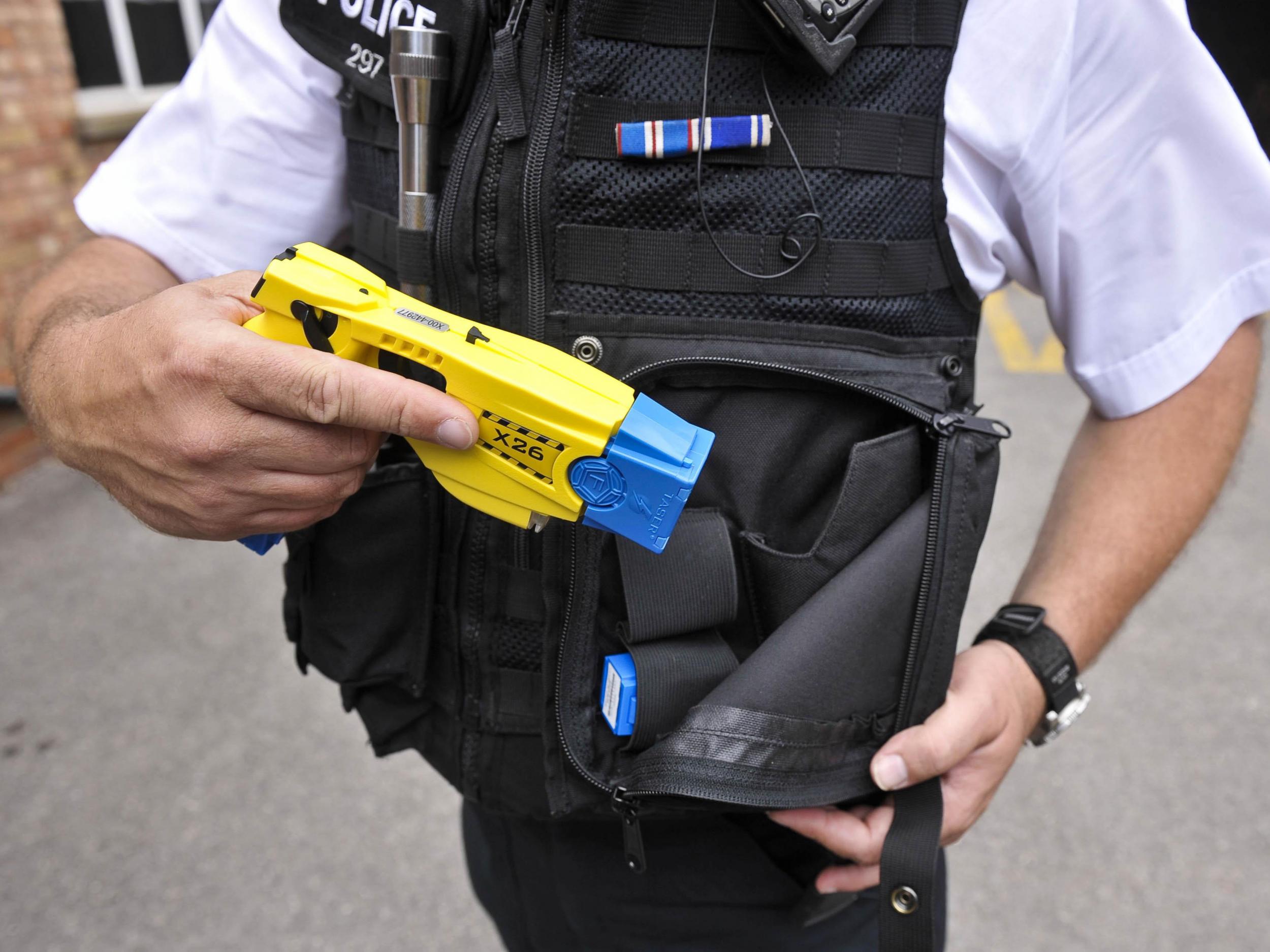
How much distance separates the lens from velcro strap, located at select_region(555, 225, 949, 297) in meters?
0.86

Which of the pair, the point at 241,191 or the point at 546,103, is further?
the point at 241,191

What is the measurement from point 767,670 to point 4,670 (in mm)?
3085

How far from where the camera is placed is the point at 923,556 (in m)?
0.89

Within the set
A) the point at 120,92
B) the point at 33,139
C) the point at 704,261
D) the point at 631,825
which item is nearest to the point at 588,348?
the point at 704,261

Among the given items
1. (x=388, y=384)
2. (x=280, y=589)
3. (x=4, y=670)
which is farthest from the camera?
(x=280, y=589)

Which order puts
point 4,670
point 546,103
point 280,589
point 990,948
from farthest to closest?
point 280,589, point 4,670, point 990,948, point 546,103

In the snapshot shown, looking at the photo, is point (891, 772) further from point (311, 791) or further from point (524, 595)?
point (311, 791)

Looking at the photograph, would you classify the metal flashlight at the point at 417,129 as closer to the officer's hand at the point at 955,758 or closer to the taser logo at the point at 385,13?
the taser logo at the point at 385,13

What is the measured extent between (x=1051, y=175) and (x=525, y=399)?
55cm

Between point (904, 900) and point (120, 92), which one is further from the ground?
point (904, 900)

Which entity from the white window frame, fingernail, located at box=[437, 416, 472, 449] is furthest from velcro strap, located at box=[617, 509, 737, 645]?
the white window frame

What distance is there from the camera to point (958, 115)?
0.86 meters

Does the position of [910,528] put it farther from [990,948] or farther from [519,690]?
[990,948]

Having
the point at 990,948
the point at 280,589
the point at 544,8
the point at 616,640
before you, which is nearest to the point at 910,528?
the point at 616,640
